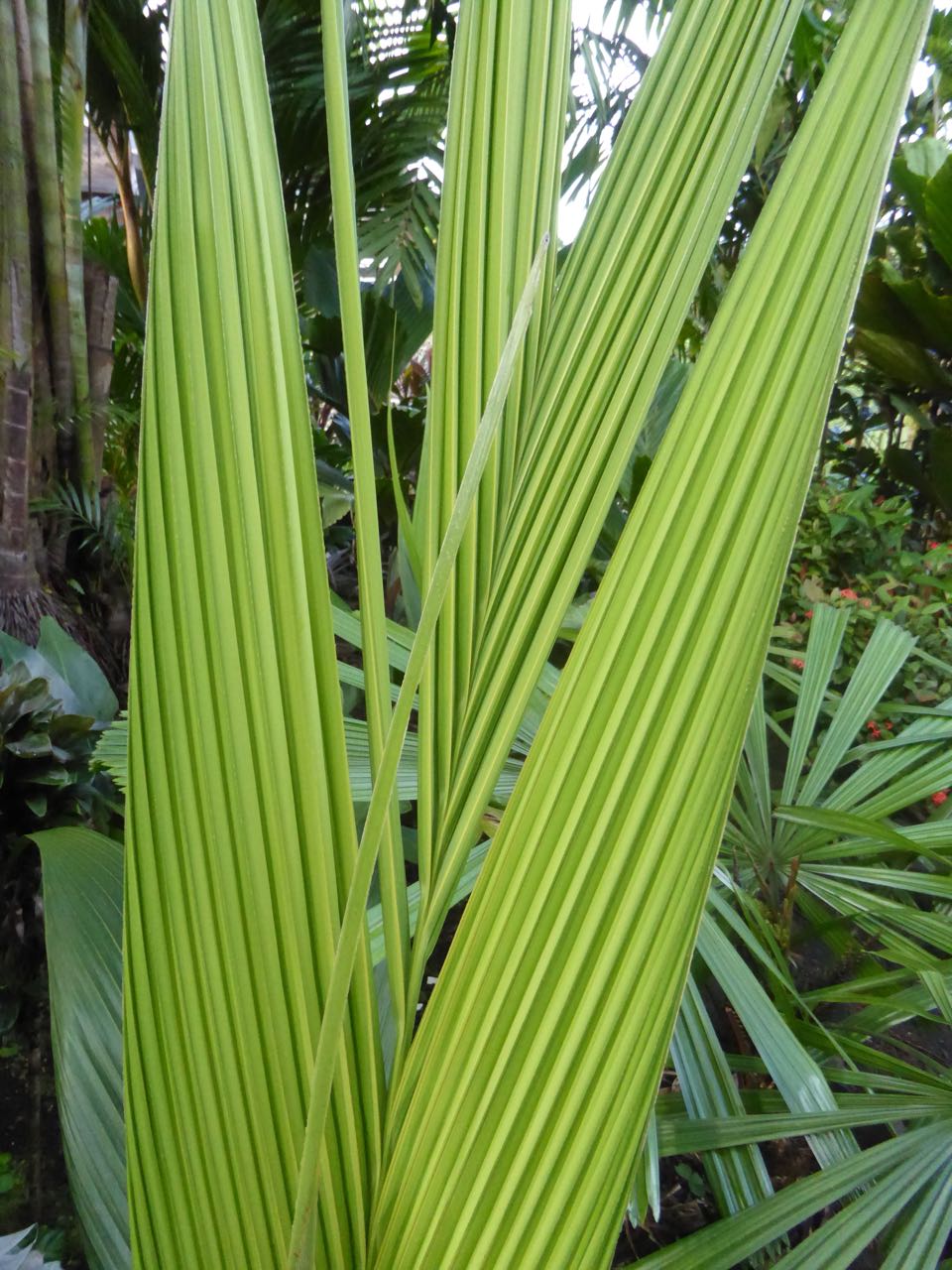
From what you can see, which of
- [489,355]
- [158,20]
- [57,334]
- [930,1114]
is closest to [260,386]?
[489,355]

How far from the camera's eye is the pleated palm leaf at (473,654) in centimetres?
13

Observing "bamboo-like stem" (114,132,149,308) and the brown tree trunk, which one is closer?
the brown tree trunk

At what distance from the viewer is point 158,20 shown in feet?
4.83

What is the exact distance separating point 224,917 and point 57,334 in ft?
4.35

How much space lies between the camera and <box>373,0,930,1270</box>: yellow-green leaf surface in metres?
0.13

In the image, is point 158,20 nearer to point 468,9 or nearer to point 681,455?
point 468,9

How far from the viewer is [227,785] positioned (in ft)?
0.50

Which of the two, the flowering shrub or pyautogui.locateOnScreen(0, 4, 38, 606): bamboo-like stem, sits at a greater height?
pyautogui.locateOnScreen(0, 4, 38, 606): bamboo-like stem

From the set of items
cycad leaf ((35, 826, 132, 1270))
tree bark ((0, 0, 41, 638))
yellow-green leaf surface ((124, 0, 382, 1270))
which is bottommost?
cycad leaf ((35, 826, 132, 1270))

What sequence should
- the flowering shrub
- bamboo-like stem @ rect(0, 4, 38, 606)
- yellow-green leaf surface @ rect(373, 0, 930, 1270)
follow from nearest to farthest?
yellow-green leaf surface @ rect(373, 0, 930, 1270) < bamboo-like stem @ rect(0, 4, 38, 606) < the flowering shrub

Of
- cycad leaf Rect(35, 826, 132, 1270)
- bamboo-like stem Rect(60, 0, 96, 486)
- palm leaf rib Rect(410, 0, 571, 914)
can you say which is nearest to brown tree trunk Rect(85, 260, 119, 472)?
bamboo-like stem Rect(60, 0, 96, 486)

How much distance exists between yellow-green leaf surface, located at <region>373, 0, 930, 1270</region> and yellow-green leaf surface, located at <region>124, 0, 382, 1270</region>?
0.03 m

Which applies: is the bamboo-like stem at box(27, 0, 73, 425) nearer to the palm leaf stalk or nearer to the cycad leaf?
the cycad leaf

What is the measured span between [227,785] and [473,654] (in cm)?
6
